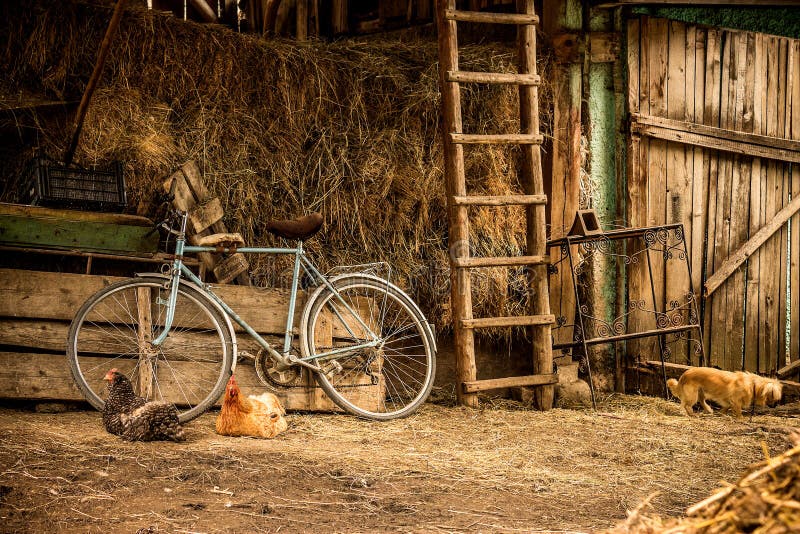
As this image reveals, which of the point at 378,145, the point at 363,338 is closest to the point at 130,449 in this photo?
the point at 363,338

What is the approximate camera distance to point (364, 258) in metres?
6.20

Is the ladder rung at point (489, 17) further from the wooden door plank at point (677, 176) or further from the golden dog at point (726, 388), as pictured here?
the golden dog at point (726, 388)

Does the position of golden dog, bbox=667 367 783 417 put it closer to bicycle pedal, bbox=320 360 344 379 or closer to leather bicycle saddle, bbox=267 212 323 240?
bicycle pedal, bbox=320 360 344 379

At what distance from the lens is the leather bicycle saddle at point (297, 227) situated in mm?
5195

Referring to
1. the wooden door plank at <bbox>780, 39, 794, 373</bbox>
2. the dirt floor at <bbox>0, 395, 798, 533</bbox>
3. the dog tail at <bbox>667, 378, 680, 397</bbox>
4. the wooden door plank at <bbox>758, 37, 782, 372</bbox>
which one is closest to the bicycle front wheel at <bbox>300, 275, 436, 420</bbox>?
the dirt floor at <bbox>0, 395, 798, 533</bbox>

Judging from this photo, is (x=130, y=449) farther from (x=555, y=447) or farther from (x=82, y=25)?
(x=82, y=25)

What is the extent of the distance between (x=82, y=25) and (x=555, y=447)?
4.47m

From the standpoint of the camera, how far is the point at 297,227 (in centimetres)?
522

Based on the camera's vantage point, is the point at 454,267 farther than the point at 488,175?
No

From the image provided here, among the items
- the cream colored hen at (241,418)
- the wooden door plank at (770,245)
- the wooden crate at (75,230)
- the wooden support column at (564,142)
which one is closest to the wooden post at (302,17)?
the wooden support column at (564,142)

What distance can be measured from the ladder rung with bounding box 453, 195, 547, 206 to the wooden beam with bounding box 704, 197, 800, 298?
1814 mm

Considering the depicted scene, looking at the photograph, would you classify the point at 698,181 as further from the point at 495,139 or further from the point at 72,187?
the point at 72,187

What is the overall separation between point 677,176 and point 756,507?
5.57 meters

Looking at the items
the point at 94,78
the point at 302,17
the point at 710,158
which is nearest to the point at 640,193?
the point at 710,158
